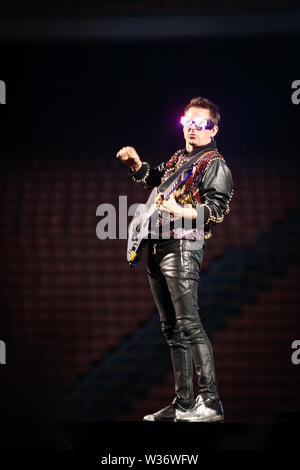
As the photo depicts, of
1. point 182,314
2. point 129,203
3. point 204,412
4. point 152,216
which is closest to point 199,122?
point 152,216

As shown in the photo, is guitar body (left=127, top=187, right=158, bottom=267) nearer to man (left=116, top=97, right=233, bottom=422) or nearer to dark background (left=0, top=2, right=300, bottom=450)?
man (left=116, top=97, right=233, bottom=422)

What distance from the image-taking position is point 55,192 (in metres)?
4.28

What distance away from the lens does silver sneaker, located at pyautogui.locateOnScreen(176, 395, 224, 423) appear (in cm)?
236

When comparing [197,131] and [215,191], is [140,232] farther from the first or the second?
[197,131]

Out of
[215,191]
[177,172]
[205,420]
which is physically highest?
[177,172]

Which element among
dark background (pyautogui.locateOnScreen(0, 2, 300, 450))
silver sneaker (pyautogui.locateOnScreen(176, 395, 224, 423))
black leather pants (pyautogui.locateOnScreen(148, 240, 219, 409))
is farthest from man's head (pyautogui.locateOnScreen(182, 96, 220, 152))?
dark background (pyautogui.locateOnScreen(0, 2, 300, 450))

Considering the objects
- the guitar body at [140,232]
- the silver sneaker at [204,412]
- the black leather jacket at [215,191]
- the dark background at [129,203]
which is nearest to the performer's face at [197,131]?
the black leather jacket at [215,191]

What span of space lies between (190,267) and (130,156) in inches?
24.1

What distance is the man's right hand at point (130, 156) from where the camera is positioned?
2.63 meters

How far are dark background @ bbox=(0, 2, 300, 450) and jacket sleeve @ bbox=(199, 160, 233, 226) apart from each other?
161 centimetres

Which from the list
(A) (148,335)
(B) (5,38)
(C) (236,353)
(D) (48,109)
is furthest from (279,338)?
(B) (5,38)

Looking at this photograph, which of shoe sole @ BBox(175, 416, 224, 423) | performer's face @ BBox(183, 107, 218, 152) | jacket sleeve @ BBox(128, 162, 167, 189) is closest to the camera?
shoe sole @ BBox(175, 416, 224, 423)

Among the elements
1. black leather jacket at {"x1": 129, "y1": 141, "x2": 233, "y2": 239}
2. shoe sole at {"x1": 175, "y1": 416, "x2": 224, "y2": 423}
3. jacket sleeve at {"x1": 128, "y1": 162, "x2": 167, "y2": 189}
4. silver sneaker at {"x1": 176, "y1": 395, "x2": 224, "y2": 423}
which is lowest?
shoe sole at {"x1": 175, "y1": 416, "x2": 224, "y2": 423}

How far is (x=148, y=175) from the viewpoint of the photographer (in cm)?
277
